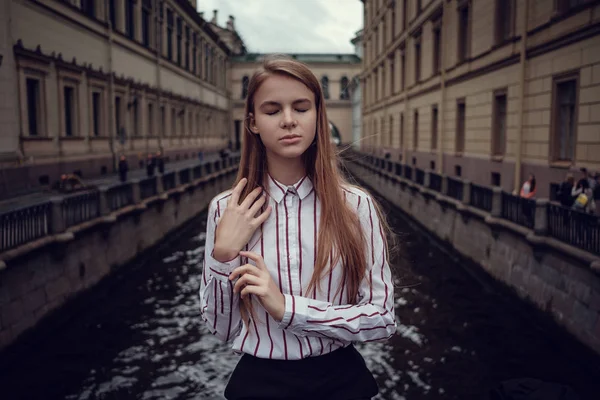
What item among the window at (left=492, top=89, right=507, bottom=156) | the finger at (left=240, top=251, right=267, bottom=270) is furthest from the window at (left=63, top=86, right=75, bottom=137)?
the finger at (left=240, top=251, right=267, bottom=270)

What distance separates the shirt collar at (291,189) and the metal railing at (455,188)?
14.4 meters

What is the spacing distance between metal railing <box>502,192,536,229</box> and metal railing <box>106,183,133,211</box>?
8.91 metres

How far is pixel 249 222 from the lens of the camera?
2039mm

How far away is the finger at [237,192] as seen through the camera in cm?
209

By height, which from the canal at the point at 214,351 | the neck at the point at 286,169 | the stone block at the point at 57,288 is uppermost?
the neck at the point at 286,169

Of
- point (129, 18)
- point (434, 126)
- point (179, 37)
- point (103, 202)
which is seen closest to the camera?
point (103, 202)

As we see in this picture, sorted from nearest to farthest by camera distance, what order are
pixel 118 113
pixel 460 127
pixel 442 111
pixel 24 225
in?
pixel 24 225 < pixel 460 127 < pixel 442 111 < pixel 118 113

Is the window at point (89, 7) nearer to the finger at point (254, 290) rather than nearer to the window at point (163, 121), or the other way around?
the window at point (163, 121)

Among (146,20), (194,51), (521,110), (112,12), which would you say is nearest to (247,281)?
(521,110)

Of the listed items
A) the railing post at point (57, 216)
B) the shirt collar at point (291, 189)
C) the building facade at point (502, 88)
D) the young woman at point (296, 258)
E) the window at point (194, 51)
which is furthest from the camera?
the window at point (194, 51)

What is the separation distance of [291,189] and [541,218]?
9.27 meters

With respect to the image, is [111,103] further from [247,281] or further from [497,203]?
[247,281]

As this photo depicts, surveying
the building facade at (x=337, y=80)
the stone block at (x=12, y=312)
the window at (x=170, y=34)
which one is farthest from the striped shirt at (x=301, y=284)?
the building facade at (x=337, y=80)

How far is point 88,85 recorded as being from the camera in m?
24.5
